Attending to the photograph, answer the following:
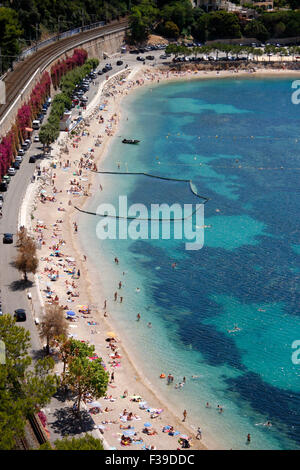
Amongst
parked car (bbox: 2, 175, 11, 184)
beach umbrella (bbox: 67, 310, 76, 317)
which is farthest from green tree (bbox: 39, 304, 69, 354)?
parked car (bbox: 2, 175, 11, 184)

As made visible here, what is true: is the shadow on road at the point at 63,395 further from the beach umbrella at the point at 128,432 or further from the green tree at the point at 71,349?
the beach umbrella at the point at 128,432

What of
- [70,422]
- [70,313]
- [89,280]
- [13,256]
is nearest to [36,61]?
[13,256]

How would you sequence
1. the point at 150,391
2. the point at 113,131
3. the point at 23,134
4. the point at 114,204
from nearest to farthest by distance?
the point at 150,391, the point at 114,204, the point at 23,134, the point at 113,131

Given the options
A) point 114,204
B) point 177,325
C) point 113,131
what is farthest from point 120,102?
point 177,325

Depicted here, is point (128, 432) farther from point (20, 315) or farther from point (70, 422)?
point (20, 315)

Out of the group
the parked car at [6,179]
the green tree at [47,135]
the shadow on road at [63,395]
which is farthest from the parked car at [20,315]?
the green tree at [47,135]
